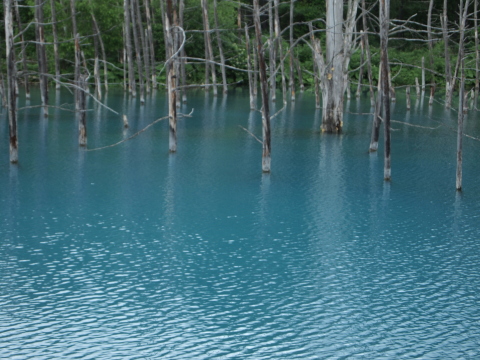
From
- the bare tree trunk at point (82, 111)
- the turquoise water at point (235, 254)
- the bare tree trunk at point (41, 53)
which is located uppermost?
the bare tree trunk at point (41, 53)

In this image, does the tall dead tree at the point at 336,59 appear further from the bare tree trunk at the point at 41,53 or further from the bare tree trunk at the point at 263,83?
the bare tree trunk at the point at 41,53

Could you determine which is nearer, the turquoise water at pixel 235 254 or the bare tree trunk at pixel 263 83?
the turquoise water at pixel 235 254

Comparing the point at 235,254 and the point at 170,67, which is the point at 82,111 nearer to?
the point at 170,67

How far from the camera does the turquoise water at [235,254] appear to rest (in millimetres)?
9664

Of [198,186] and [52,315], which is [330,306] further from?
[198,186]

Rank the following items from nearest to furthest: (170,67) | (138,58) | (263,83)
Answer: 1. (263,83)
2. (170,67)
3. (138,58)

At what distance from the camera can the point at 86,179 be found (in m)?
19.6

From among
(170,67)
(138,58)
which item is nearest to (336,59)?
(170,67)

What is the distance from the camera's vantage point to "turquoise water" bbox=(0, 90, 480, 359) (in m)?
9.66

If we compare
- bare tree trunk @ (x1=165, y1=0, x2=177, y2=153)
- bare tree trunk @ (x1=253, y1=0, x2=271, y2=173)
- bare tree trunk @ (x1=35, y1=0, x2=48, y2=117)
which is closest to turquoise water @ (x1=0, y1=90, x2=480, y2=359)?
bare tree trunk @ (x1=253, y1=0, x2=271, y2=173)

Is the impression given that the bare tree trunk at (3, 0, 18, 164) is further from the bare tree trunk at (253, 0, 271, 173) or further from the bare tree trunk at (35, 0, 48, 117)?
the bare tree trunk at (35, 0, 48, 117)

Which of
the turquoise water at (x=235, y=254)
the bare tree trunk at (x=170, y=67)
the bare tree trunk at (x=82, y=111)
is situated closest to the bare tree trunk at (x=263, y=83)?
the turquoise water at (x=235, y=254)

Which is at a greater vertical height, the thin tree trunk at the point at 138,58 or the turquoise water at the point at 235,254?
the thin tree trunk at the point at 138,58

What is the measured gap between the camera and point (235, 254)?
13422 mm
